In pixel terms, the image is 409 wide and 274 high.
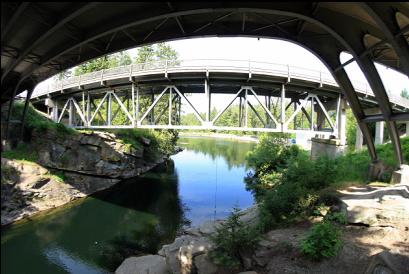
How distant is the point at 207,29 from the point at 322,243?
8.32m

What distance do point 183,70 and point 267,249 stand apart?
14539 mm

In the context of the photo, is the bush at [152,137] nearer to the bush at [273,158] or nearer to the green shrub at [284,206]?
the bush at [273,158]

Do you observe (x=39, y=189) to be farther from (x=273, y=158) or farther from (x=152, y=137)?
(x=273, y=158)

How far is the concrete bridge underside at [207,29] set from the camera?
9.12 meters

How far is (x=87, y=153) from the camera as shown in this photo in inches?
1046

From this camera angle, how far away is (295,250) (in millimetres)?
9008

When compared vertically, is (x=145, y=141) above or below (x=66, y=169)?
above

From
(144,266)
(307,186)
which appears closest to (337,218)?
(307,186)

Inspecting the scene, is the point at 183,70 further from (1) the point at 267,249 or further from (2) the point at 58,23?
(1) the point at 267,249

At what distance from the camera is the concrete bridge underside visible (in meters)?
9.12

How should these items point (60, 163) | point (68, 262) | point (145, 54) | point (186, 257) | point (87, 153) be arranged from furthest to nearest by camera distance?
point (145, 54) < point (87, 153) < point (60, 163) < point (68, 262) < point (186, 257)

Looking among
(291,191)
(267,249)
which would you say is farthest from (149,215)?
(267,249)

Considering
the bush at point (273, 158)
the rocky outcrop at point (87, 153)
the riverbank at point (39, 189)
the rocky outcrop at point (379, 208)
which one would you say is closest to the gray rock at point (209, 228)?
the rocky outcrop at point (379, 208)

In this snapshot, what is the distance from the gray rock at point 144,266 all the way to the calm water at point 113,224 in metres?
1.15
